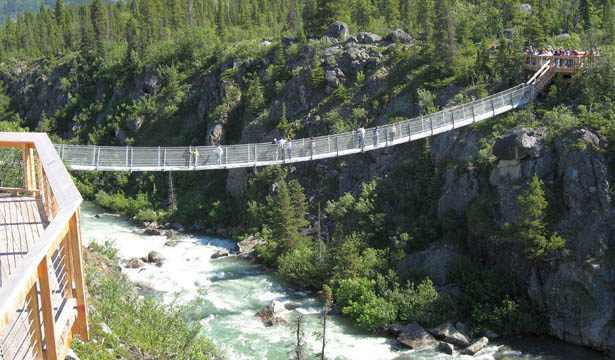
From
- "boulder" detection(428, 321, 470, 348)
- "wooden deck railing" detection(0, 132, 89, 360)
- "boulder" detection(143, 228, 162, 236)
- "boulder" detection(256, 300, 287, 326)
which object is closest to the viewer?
"wooden deck railing" detection(0, 132, 89, 360)

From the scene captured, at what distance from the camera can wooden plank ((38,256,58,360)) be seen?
388 cm

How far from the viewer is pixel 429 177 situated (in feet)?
82.4

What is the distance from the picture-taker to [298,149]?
23.1 m

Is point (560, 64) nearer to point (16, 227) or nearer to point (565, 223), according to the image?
point (565, 223)

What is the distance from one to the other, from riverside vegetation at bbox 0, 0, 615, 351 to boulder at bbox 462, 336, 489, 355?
706 mm

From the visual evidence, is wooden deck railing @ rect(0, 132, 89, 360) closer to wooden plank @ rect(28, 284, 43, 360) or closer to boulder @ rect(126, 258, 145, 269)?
wooden plank @ rect(28, 284, 43, 360)

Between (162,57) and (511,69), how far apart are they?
29243 mm

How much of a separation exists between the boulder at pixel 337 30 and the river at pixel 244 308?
→ 15229mm

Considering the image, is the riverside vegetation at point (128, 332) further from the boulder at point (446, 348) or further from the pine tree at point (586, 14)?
the pine tree at point (586, 14)

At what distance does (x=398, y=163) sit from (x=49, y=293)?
23371 mm

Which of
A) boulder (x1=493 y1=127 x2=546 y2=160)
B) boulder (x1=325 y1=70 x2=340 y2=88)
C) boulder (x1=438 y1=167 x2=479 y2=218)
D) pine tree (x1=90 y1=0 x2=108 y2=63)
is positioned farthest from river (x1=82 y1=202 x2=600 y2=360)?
pine tree (x1=90 y1=0 x2=108 y2=63)

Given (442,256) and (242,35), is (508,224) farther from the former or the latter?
(242,35)

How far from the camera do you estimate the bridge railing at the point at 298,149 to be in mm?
21250

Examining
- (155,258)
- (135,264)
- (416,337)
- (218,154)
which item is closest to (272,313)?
(416,337)
